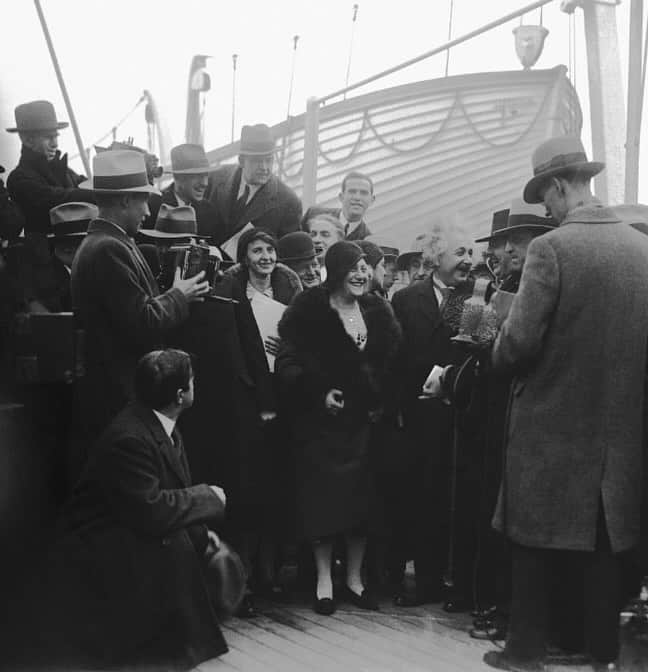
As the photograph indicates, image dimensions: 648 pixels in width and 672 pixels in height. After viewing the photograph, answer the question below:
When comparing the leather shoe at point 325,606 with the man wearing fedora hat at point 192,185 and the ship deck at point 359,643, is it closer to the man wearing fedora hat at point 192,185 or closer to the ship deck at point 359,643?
the ship deck at point 359,643

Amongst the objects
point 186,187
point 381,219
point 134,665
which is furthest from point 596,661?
point 381,219

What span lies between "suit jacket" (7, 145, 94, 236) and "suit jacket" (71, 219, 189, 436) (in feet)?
2.90

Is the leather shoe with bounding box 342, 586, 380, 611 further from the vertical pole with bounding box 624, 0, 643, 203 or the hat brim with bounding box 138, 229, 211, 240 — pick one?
the vertical pole with bounding box 624, 0, 643, 203

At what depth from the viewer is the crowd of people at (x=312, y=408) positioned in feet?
10.6

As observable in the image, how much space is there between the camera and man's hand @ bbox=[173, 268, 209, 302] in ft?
12.6

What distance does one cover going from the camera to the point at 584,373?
338 centimetres

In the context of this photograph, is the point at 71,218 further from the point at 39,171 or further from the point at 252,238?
the point at 252,238

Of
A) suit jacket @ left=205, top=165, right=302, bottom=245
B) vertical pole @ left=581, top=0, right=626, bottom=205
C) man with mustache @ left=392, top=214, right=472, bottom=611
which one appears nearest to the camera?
man with mustache @ left=392, top=214, right=472, bottom=611

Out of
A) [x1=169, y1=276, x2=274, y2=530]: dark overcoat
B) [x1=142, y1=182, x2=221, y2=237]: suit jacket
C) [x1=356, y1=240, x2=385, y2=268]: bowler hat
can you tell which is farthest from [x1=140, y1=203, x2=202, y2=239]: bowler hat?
[x1=356, y1=240, x2=385, y2=268]: bowler hat

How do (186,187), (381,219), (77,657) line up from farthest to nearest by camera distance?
(381,219) < (186,187) < (77,657)

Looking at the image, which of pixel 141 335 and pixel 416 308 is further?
pixel 416 308

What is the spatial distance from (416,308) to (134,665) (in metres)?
2.16

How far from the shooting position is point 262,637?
380 cm

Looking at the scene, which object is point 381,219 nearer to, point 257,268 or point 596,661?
point 257,268
